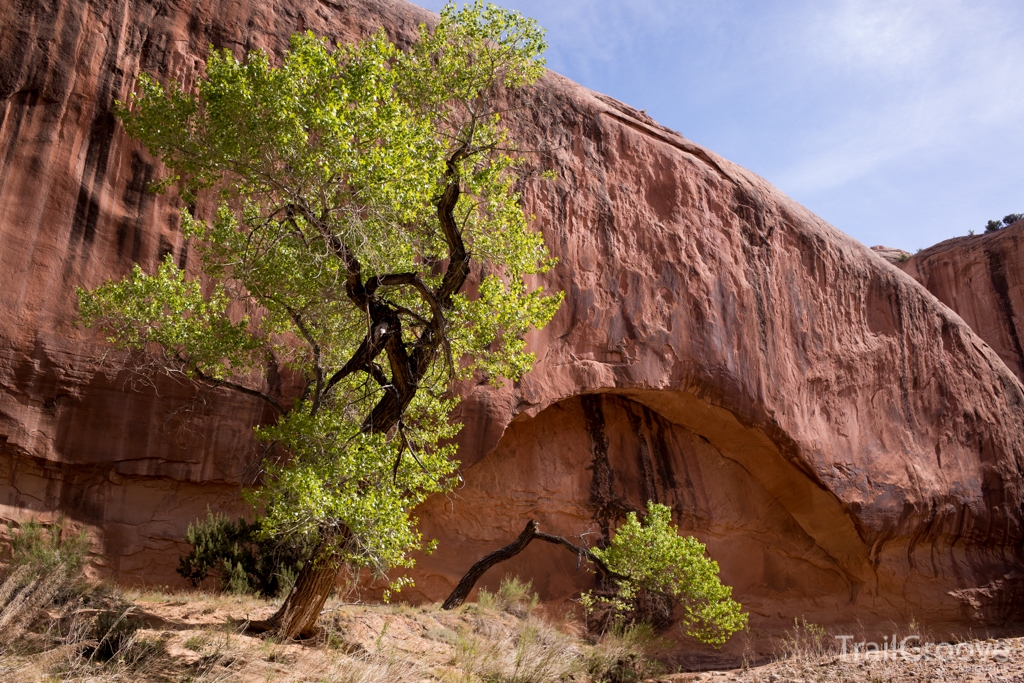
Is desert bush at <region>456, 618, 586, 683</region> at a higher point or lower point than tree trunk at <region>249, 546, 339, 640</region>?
lower

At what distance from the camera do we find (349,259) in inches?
309

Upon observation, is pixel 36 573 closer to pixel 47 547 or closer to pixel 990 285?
pixel 47 547

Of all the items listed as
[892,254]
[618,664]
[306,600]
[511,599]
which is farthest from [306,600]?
[892,254]

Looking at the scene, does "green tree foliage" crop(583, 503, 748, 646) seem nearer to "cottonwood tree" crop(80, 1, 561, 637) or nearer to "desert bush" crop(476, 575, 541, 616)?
"desert bush" crop(476, 575, 541, 616)

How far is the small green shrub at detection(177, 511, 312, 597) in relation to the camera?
10219mm

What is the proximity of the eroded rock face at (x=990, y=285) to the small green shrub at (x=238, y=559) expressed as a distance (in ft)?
88.6

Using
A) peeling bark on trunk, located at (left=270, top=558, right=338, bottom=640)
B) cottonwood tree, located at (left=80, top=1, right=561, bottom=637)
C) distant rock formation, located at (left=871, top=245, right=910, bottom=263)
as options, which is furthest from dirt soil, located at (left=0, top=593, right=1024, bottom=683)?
distant rock formation, located at (left=871, top=245, right=910, bottom=263)

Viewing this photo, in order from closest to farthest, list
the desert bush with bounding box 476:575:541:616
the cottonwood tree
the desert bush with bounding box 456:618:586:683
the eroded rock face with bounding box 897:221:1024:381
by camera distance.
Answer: the cottonwood tree
the desert bush with bounding box 456:618:586:683
the desert bush with bounding box 476:575:541:616
the eroded rock face with bounding box 897:221:1024:381

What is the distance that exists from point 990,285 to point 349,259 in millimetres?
27900

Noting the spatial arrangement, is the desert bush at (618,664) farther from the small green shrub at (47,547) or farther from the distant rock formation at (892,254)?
the distant rock formation at (892,254)

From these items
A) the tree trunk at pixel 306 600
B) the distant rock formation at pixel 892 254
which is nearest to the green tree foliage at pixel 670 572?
the tree trunk at pixel 306 600

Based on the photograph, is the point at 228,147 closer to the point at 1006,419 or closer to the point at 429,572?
the point at 429,572

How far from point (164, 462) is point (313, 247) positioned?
219 inches

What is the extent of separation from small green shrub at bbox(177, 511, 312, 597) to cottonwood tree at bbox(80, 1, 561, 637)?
2573 millimetres
